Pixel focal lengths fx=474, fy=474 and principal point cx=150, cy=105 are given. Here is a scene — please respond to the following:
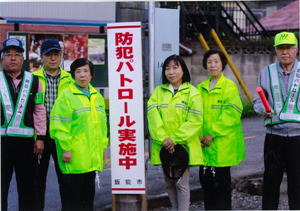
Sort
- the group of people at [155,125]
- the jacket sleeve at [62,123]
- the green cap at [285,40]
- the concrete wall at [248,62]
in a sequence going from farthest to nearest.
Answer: the concrete wall at [248,62] → the green cap at [285,40] → the group of people at [155,125] → the jacket sleeve at [62,123]

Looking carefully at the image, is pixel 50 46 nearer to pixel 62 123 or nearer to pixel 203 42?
pixel 62 123

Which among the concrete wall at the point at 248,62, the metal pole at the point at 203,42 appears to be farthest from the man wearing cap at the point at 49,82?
the concrete wall at the point at 248,62

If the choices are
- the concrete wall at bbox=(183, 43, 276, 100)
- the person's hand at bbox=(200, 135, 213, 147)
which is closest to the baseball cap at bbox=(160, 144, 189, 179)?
the person's hand at bbox=(200, 135, 213, 147)

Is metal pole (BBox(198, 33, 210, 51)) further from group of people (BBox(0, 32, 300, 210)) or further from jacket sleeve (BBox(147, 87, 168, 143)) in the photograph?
jacket sleeve (BBox(147, 87, 168, 143))

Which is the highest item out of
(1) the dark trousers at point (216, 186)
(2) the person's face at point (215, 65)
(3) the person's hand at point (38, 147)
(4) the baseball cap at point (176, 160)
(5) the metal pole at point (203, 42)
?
(5) the metal pole at point (203, 42)

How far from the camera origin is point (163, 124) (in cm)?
452

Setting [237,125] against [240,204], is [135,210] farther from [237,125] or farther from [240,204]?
[240,204]

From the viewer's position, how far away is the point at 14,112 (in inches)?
176

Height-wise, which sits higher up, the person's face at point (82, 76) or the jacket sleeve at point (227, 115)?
the person's face at point (82, 76)

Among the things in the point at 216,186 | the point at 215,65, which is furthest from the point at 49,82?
the point at 216,186

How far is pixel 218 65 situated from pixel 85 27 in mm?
4244

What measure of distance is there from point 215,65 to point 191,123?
68 centimetres

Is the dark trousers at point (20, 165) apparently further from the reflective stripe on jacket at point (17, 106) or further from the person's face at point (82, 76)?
the person's face at point (82, 76)

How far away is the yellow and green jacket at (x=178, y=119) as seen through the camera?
4461mm
